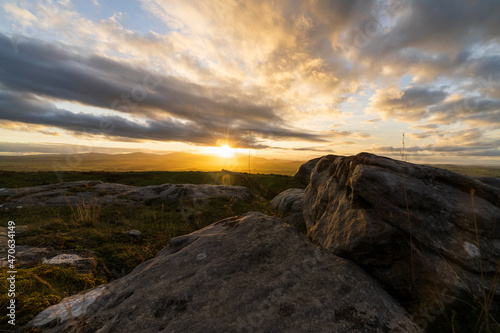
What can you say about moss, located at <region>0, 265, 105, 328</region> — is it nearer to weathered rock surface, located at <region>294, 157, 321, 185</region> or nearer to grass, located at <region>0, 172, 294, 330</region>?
grass, located at <region>0, 172, 294, 330</region>

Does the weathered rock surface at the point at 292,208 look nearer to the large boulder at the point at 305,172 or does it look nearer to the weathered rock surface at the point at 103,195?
the weathered rock surface at the point at 103,195

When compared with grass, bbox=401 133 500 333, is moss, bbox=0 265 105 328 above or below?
below

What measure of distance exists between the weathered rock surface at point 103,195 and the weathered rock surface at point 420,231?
581 inches

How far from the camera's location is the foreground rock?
3.10 metres

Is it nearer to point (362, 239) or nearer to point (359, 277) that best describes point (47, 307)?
point (359, 277)

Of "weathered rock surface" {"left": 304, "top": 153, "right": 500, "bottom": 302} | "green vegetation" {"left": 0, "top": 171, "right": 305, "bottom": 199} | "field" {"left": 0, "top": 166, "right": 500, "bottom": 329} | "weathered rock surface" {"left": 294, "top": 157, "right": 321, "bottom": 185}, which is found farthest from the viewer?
"weathered rock surface" {"left": 294, "top": 157, "right": 321, "bottom": 185}

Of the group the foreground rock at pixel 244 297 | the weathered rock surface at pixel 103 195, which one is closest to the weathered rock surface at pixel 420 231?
the foreground rock at pixel 244 297

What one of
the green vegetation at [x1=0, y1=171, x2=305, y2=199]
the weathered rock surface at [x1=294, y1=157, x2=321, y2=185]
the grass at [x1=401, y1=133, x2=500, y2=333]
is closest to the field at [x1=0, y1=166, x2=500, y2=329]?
the grass at [x1=401, y1=133, x2=500, y2=333]

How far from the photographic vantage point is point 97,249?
24.6 feet

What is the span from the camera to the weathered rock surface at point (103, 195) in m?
16.3

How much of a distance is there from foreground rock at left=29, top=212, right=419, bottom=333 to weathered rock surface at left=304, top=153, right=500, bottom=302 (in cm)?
46

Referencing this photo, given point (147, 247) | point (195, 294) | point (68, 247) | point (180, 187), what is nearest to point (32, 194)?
point (180, 187)

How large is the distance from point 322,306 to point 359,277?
1.09 meters

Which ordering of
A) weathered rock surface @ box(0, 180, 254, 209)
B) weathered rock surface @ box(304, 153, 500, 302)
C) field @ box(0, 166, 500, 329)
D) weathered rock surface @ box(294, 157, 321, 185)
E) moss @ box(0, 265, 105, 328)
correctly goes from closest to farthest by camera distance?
weathered rock surface @ box(304, 153, 500, 302), moss @ box(0, 265, 105, 328), field @ box(0, 166, 500, 329), weathered rock surface @ box(0, 180, 254, 209), weathered rock surface @ box(294, 157, 321, 185)
